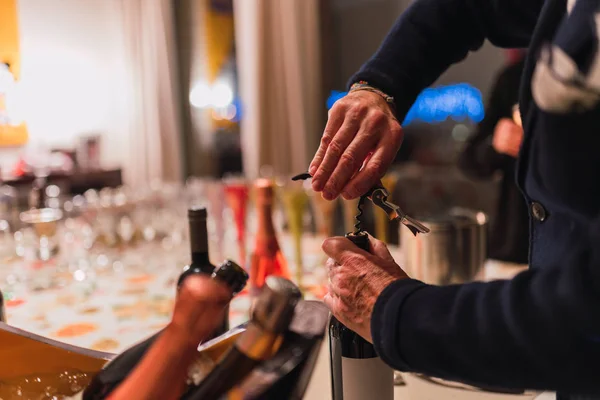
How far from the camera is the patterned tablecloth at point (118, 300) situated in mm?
1005

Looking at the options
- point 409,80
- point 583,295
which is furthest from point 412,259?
point 583,295

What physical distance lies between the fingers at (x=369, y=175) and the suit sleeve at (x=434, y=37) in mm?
158

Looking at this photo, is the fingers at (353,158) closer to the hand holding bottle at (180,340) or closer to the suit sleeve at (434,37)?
the suit sleeve at (434,37)

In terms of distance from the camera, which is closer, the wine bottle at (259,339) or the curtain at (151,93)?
the wine bottle at (259,339)

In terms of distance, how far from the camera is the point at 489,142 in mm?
2152

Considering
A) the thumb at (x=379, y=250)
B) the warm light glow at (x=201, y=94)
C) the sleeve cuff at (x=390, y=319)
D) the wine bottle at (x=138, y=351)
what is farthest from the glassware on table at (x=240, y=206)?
the warm light glow at (x=201, y=94)

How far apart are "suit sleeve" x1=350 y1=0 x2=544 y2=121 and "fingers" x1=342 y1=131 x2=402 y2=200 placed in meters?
0.16

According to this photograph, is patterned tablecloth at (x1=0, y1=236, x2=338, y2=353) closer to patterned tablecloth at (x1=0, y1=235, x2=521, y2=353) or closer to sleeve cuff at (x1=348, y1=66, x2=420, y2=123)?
patterned tablecloth at (x1=0, y1=235, x2=521, y2=353)

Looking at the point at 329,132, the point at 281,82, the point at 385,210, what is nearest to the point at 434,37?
the point at 329,132

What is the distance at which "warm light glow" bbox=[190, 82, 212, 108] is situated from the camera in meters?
4.80

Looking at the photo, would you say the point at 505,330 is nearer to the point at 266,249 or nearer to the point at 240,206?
the point at 266,249

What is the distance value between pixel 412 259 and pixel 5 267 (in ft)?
3.82

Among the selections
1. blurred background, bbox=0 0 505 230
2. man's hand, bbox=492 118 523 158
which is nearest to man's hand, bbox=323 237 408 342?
man's hand, bbox=492 118 523 158

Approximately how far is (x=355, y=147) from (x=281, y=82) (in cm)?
310
